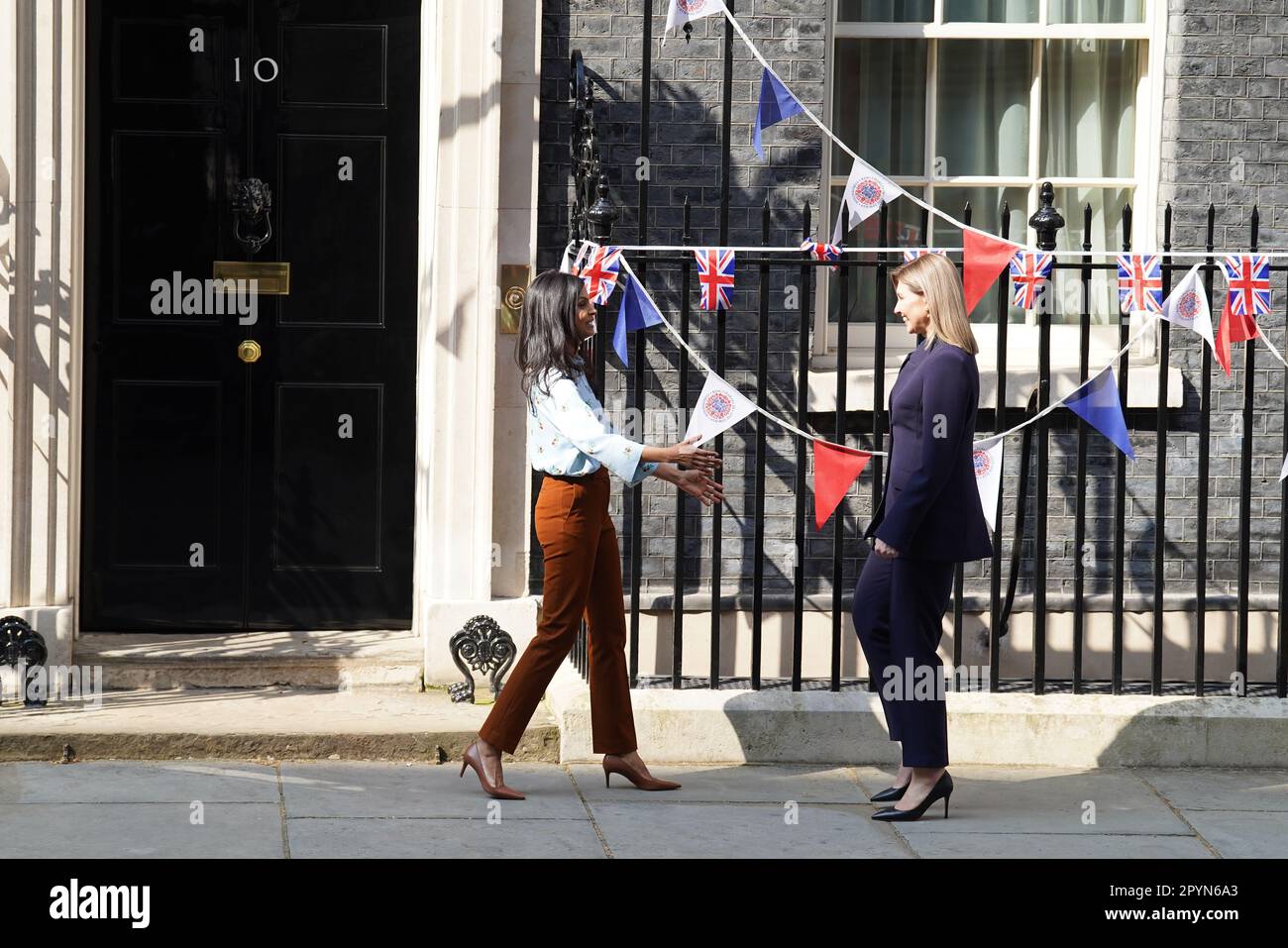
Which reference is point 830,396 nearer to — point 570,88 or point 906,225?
point 906,225

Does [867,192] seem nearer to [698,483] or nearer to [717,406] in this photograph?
[717,406]

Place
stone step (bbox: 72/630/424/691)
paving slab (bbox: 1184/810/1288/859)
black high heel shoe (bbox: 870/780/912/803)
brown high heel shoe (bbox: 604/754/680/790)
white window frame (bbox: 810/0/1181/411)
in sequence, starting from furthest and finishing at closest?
white window frame (bbox: 810/0/1181/411) < stone step (bbox: 72/630/424/691) < brown high heel shoe (bbox: 604/754/680/790) < black high heel shoe (bbox: 870/780/912/803) < paving slab (bbox: 1184/810/1288/859)

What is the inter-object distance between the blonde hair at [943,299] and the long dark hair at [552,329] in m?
1.15

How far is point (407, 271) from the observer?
300 inches

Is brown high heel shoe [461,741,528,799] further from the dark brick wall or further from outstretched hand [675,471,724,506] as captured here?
the dark brick wall

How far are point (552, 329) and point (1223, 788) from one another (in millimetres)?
3035

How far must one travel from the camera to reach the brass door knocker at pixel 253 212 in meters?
7.46

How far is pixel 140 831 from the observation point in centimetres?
548

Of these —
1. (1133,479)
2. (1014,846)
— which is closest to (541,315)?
(1014,846)

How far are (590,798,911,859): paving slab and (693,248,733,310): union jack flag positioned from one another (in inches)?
74.7

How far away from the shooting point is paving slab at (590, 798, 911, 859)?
18.1 feet

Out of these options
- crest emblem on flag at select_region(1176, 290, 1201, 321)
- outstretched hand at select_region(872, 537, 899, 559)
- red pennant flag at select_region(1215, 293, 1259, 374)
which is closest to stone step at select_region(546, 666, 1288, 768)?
outstretched hand at select_region(872, 537, 899, 559)

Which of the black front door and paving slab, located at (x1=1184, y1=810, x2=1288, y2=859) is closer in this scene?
paving slab, located at (x1=1184, y1=810, x2=1288, y2=859)

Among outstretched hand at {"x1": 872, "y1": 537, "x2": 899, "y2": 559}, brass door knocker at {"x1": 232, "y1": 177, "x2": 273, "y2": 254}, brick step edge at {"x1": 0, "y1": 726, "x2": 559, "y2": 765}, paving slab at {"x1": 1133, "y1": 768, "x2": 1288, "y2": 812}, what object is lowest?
paving slab at {"x1": 1133, "y1": 768, "x2": 1288, "y2": 812}
